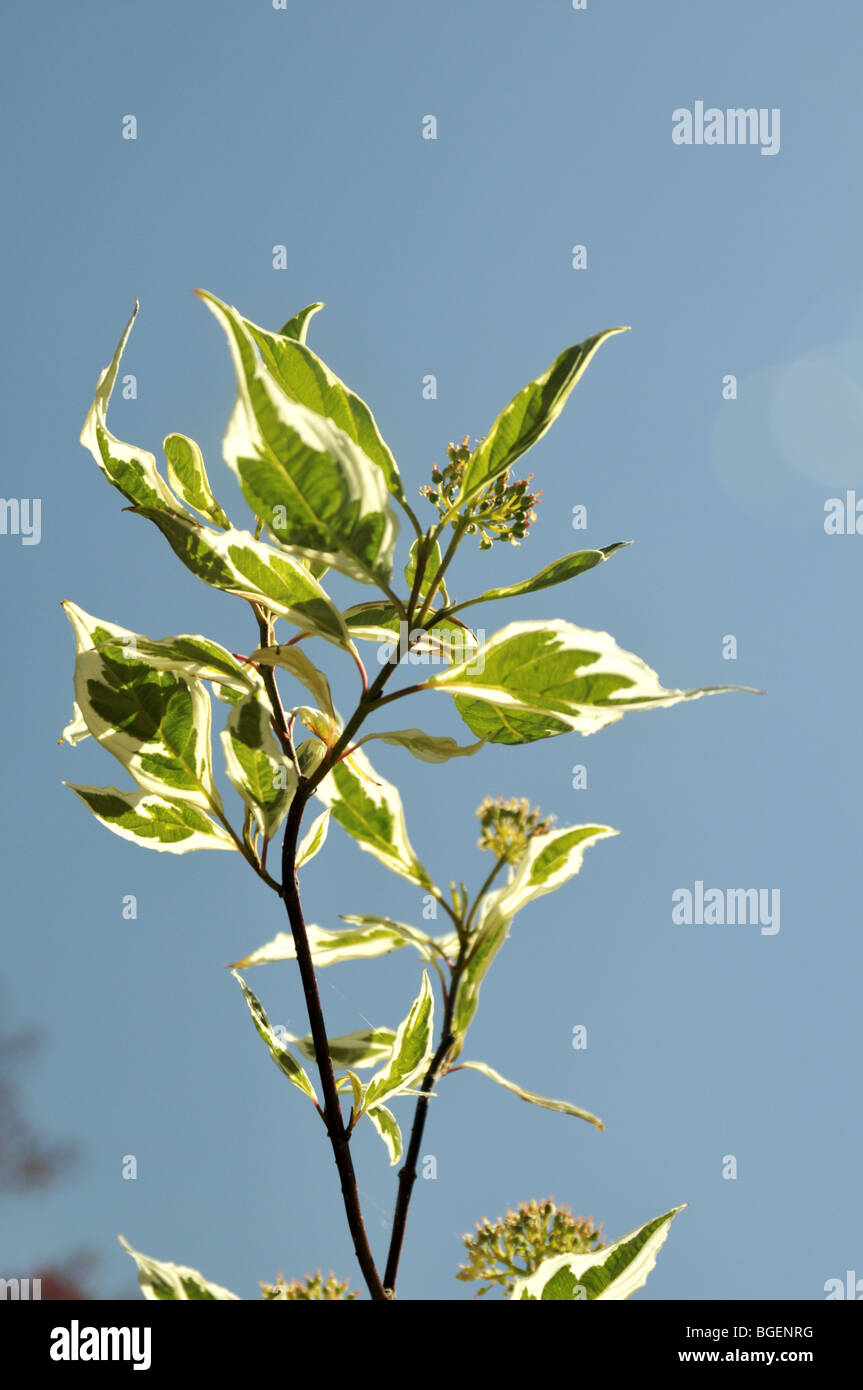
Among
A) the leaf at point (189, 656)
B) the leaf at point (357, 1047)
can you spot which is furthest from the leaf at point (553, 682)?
the leaf at point (357, 1047)

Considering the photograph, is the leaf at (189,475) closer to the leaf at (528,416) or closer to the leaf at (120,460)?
the leaf at (120,460)

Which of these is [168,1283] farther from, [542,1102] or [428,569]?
[428,569]

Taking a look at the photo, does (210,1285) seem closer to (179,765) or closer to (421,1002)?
(421,1002)

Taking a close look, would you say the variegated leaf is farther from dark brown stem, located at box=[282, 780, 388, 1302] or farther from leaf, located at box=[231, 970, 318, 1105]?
dark brown stem, located at box=[282, 780, 388, 1302]

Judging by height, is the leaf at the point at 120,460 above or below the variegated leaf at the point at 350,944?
above

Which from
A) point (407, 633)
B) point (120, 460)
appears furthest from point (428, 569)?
point (120, 460)

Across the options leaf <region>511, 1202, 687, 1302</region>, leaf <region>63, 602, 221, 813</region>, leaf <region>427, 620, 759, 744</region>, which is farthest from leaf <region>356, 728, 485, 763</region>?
leaf <region>511, 1202, 687, 1302</region>
